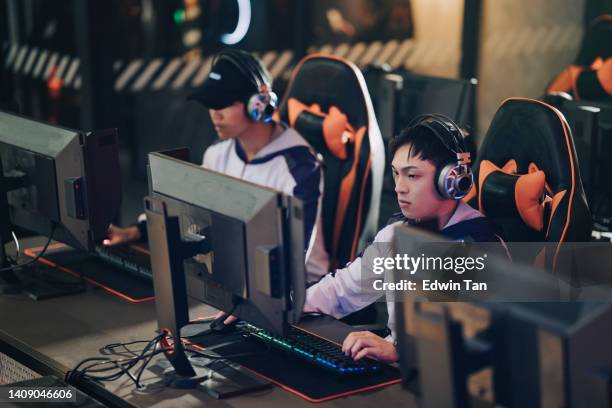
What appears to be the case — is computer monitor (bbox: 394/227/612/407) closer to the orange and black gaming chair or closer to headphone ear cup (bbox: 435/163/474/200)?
headphone ear cup (bbox: 435/163/474/200)

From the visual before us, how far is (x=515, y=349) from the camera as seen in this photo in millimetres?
1436

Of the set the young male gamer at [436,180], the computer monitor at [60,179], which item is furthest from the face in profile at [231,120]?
the young male gamer at [436,180]

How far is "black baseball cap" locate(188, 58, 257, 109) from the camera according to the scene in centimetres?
298

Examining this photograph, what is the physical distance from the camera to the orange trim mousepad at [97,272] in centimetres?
265

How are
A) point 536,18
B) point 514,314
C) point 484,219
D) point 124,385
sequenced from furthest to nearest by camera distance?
point 536,18, point 484,219, point 124,385, point 514,314

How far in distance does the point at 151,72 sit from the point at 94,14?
129 centimetres

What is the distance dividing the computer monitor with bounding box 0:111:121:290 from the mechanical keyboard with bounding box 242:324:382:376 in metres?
0.54

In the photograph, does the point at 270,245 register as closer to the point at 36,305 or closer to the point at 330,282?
the point at 330,282

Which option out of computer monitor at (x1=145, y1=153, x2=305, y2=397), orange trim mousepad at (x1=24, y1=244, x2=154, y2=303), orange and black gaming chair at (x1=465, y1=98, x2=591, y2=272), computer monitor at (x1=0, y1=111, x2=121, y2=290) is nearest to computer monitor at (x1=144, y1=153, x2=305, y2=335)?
computer monitor at (x1=145, y1=153, x2=305, y2=397)

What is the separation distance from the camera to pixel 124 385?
6.73 feet

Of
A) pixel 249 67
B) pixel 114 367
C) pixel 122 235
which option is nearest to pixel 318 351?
pixel 114 367

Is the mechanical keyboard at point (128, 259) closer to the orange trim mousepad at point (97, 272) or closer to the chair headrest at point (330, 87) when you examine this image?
the orange trim mousepad at point (97, 272)

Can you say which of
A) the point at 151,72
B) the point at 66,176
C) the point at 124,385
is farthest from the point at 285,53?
the point at 124,385

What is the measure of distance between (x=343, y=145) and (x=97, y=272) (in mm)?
854
